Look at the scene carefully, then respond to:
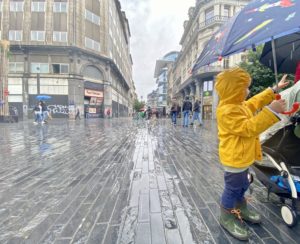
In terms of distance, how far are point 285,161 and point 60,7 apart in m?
36.4

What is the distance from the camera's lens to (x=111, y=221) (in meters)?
2.42

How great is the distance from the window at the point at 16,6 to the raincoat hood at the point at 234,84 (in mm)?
37926

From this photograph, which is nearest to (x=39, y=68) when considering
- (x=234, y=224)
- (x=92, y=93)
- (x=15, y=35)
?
(x=15, y=35)

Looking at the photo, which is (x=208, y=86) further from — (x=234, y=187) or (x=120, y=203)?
(x=234, y=187)

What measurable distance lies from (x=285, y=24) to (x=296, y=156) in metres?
1.58

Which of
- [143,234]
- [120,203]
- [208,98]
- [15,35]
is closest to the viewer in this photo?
[143,234]

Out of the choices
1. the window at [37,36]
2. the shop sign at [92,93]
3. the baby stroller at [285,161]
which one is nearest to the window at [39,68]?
the window at [37,36]

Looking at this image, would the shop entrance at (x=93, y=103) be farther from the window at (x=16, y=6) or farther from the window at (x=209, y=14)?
the window at (x=209, y=14)

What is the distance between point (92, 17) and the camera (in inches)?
1350

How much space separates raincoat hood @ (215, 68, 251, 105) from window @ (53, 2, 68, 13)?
117ft

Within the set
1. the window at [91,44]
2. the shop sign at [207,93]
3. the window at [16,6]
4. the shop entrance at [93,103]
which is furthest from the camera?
the shop sign at [207,93]

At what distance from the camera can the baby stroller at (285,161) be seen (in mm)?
2268

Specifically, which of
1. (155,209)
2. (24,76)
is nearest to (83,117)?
(24,76)

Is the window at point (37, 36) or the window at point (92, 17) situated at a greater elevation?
the window at point (92, 17)
